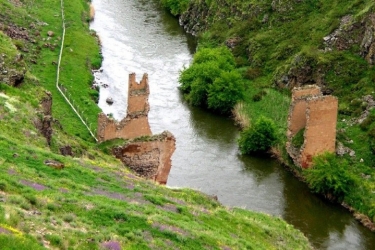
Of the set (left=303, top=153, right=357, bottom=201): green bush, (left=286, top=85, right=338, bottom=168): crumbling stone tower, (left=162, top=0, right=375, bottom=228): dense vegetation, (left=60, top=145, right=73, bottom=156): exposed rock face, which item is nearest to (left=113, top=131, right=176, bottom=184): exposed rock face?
(left=60, top=145, right=73, bottom=156): exposed rock face

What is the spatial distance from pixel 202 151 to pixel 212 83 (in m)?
15.1

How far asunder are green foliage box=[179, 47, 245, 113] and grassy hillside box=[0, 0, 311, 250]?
2067 centimetres

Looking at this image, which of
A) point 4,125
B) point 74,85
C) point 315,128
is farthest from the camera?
point 74,85

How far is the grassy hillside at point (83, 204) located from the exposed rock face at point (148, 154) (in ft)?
5.20

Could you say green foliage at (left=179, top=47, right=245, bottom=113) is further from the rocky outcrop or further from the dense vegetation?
the rocky outcrop

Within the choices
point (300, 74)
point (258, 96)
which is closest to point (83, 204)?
point (258, 96)

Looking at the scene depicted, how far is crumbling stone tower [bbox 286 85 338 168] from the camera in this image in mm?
57844

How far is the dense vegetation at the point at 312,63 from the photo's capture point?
58.0m

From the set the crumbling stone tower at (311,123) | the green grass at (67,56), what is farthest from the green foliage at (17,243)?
the crumbling stone tower at (311,123)

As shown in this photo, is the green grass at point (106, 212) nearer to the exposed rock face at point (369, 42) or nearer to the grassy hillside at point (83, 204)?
the grassy hillside at point (83, 204)

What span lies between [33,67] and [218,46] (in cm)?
3033

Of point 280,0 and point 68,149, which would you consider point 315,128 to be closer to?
point 68,149

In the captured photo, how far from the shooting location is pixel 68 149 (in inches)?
1639

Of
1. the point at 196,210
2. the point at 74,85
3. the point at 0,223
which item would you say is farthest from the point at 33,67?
the point at 0,223
